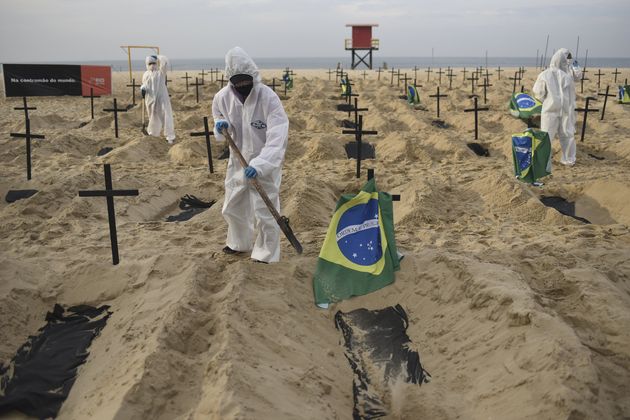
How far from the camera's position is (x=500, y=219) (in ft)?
21.9

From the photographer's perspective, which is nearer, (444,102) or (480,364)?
(480,364)

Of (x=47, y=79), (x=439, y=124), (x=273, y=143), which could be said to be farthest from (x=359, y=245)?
(x=47, y=79)

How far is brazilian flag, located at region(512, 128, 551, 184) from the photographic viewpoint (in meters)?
7.81

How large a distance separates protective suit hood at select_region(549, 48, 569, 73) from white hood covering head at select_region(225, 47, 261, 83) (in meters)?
6.51

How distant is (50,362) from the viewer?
3.71 m

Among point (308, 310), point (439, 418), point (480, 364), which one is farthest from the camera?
point (308, 310)

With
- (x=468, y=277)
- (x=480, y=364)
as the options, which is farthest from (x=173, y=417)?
(x=468, y=277)

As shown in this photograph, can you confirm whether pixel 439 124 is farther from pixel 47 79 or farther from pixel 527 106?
pixel 47 79

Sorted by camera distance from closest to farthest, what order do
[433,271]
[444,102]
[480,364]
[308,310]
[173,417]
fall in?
[173,417] → [480,364] → [308,310] → [433,271] → [444,102]

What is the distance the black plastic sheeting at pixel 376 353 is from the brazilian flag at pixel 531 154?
4.45m

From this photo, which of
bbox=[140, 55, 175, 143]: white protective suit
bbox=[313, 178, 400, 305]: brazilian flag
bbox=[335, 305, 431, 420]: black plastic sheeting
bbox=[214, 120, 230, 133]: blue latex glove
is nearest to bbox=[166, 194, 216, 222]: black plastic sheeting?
bbox=[214, 120, 230, 133]: blue latex glove

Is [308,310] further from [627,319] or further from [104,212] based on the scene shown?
[104,212]

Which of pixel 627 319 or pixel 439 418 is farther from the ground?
pixel 627 319

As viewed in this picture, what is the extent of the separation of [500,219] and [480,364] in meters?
3.46
